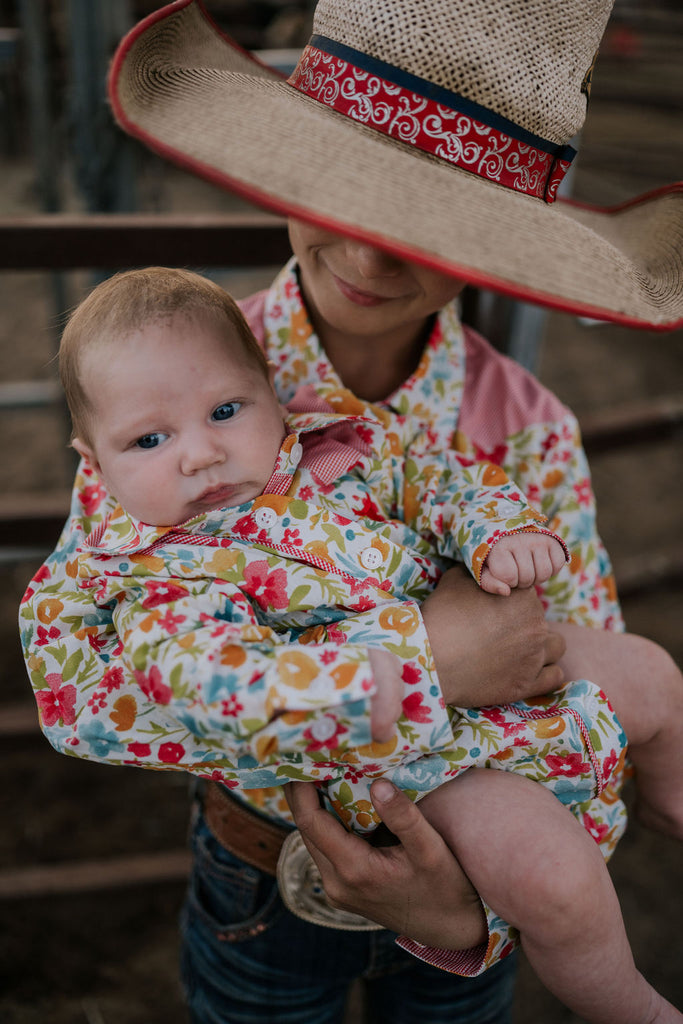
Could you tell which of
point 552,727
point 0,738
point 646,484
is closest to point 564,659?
point 552,727

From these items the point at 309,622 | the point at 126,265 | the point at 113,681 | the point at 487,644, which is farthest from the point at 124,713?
the point at 126,265

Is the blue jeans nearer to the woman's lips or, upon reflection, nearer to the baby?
the baby

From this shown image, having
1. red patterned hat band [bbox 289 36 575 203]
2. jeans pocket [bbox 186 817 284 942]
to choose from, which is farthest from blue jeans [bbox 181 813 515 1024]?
red patterned hat band [bbox 289 36 575 203]

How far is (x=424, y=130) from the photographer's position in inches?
36.8

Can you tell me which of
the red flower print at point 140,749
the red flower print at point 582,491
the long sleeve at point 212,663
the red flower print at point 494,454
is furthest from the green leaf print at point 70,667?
the red flower print at point 582,491

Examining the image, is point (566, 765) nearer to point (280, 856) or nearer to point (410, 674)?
point (410, 674)

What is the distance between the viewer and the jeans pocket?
1.30 meters

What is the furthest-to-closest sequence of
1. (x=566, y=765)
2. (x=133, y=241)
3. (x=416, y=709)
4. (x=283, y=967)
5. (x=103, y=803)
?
(x=103, y=803) < (x=133, y=241) < (x=283, y=967) < (x=566, y=765) < (x=416, y=709)

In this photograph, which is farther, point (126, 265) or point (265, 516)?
point (126, 265)

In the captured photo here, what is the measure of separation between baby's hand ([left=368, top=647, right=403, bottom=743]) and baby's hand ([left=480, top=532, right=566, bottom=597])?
0.23 meters

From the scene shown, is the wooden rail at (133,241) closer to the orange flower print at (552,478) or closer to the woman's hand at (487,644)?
the orange flower print at (552,478)

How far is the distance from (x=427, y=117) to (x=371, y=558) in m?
0.55

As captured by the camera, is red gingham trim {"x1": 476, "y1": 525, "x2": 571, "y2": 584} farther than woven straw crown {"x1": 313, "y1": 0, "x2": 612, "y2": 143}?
Yes

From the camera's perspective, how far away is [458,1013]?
53.6 inches
